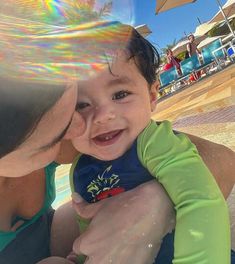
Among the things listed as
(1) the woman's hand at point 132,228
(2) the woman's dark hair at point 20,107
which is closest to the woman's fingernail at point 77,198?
(1) the woman's hand at point 132,228

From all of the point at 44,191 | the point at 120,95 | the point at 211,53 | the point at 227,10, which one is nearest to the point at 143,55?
the point at 120,95

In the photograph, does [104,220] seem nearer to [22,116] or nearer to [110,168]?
[110,168]

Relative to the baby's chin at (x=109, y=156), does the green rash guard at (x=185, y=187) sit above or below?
below

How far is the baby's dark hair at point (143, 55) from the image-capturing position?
5.46 ft

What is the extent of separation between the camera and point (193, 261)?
117 centimetres

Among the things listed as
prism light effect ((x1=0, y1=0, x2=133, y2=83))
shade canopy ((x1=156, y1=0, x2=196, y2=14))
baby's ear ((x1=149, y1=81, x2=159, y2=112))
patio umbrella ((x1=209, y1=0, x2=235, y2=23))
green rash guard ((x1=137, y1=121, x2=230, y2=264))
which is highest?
shade canopy ((x1=156, y1=0, x2=196, y2=14))

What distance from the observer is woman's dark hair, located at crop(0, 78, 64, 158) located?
0.93 m

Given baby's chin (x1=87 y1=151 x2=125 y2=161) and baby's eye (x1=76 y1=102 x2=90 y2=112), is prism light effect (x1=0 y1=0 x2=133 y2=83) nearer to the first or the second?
baby's eye (x1=76 y1=102 x2=90 y2=112)

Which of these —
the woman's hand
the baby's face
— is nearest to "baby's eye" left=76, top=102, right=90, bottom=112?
the baby's face

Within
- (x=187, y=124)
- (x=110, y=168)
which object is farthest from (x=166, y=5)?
(x=110, y=168)

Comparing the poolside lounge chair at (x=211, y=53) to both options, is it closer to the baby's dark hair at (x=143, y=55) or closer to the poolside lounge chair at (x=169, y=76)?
the poolside lounge chair at (x=169, y=76)

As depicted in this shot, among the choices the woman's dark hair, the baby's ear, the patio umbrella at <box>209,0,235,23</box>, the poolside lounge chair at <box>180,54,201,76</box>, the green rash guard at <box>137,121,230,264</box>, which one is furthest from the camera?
the poolside lounge chair at <box>180,54,201,76</box>

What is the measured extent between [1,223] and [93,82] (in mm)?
703

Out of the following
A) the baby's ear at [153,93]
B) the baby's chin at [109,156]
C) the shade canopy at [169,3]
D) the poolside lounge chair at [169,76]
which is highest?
the shade canopy at [169,3]
